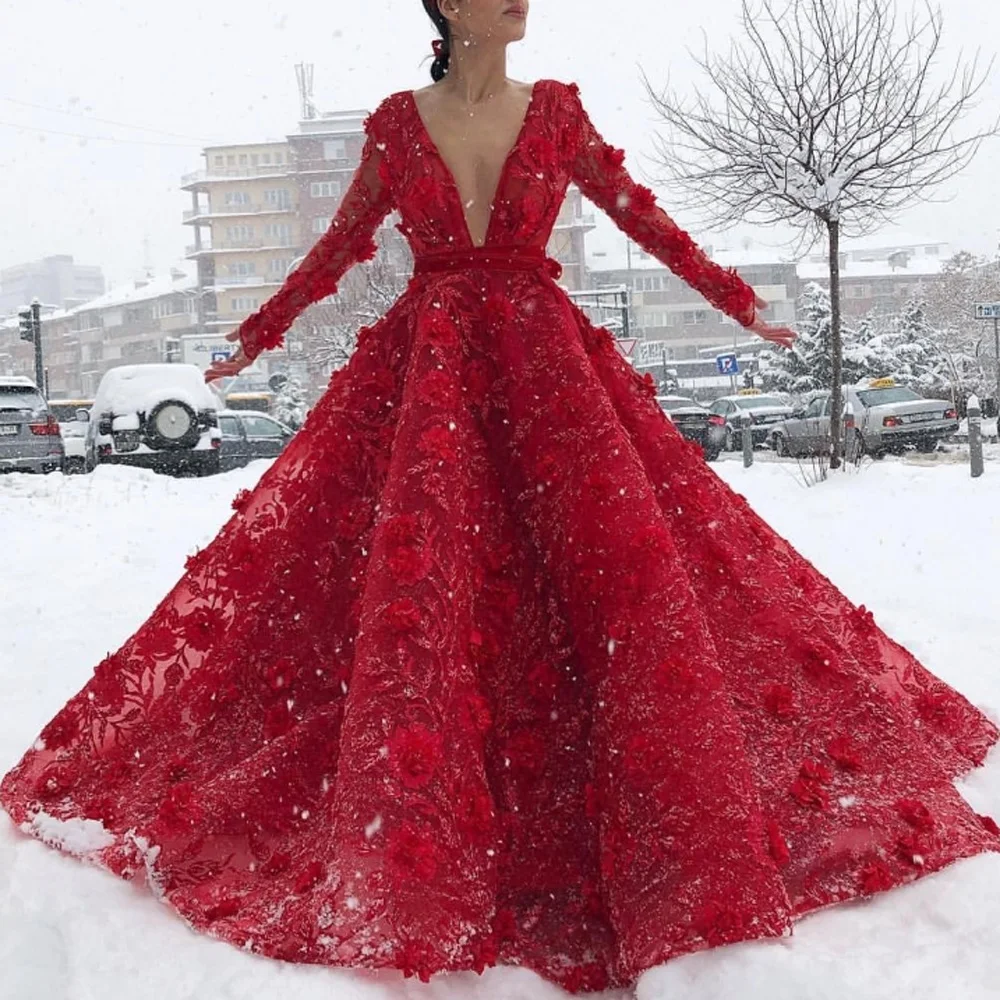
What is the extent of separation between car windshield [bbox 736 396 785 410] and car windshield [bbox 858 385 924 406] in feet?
20.9

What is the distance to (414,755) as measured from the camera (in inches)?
85.8

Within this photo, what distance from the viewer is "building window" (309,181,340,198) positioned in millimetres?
55625

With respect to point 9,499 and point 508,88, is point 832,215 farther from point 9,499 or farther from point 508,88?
point 508,88

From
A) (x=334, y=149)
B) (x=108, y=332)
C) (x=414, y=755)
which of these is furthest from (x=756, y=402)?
(x=108, y=332)

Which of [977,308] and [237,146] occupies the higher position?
[237,146]

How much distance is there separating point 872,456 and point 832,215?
7.72 metres

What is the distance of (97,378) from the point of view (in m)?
78.8

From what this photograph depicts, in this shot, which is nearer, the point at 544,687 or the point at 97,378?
the point at 544,687

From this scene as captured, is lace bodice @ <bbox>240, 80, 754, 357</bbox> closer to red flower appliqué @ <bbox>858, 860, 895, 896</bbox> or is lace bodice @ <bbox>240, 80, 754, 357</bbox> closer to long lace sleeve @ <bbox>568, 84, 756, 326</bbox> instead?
long lace sleeve @ <bbox>568, 84, 756, 326</bbox>

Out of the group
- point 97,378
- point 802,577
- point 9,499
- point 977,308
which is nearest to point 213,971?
point 802,577

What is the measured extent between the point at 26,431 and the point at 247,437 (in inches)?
250

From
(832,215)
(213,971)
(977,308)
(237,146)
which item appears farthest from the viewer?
(237,146)

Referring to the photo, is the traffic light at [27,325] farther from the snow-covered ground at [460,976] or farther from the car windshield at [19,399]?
the snow-covered ground at [460,976]

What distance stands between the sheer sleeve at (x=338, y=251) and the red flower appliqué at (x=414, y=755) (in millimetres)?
1530
